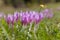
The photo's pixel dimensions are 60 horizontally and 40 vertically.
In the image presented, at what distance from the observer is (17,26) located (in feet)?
7.13

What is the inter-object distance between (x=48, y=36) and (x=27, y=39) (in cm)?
14

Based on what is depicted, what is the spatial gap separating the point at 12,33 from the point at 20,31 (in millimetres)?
58

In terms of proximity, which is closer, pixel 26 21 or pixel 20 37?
pixel 20 37

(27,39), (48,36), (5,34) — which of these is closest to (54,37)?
(48,36)

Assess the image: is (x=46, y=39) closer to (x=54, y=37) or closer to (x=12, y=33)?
(x=54, y=37)

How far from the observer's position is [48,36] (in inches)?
81.2

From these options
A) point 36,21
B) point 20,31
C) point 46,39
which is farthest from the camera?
point 36,21

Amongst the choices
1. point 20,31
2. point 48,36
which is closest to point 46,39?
point 48,36

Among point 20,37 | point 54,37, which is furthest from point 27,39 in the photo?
point 54,37

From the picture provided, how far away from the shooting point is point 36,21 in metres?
2.33

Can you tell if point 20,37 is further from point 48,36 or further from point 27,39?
point 48,36

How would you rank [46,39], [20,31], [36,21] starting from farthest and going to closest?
[36,21]
[20,31]
[46,39]

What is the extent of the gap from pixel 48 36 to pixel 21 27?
242 mm

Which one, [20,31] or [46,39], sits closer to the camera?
[46,39]
